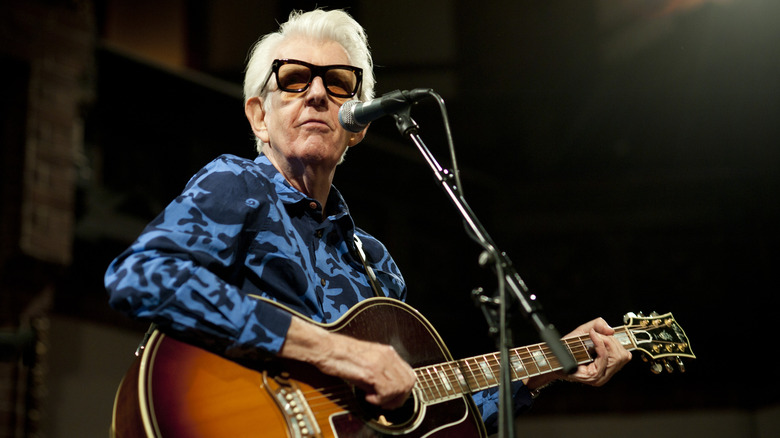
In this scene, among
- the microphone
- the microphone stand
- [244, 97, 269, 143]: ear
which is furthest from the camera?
[244, 97, 269, 143]: ear

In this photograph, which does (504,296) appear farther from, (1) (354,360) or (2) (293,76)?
(2) (293,76)

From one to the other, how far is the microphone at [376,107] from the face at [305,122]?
242 mm

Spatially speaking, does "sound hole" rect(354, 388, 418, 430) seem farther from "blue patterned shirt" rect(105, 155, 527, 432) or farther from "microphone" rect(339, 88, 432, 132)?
"microphone" rect(339, 88, 432, 132)

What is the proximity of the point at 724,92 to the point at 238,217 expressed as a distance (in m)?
5.28

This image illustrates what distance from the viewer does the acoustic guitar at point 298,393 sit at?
1.83 metres

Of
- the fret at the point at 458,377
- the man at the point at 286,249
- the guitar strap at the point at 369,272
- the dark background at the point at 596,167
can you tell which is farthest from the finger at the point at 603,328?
the dark background at the point at 596,167

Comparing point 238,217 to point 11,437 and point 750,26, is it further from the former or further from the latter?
point 750,26

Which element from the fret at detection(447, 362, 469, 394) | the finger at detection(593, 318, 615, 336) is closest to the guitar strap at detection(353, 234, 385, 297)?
the fret at detection(447, 362, 469, 394)

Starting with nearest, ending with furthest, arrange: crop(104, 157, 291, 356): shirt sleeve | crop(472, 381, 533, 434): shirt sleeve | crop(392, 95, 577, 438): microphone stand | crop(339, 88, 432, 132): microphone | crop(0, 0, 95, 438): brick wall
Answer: crop(392, 95, 577, 438): microphone stand, crop(104, 157, 291, 356): shirt sleeve, crop(339, 88, 432, 132): microphone, crop(472, 381, 533, 434): shirt sleeve, crop(0, 0, 95, 438): brick wall

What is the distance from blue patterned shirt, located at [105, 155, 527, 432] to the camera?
187 cm

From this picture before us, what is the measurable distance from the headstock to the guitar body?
974 millimetres

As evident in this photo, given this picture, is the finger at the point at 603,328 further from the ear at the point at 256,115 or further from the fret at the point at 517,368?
the ear at the point at 256,115

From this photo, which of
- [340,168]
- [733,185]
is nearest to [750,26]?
[733,185]

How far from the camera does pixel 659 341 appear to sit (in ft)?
9.02
